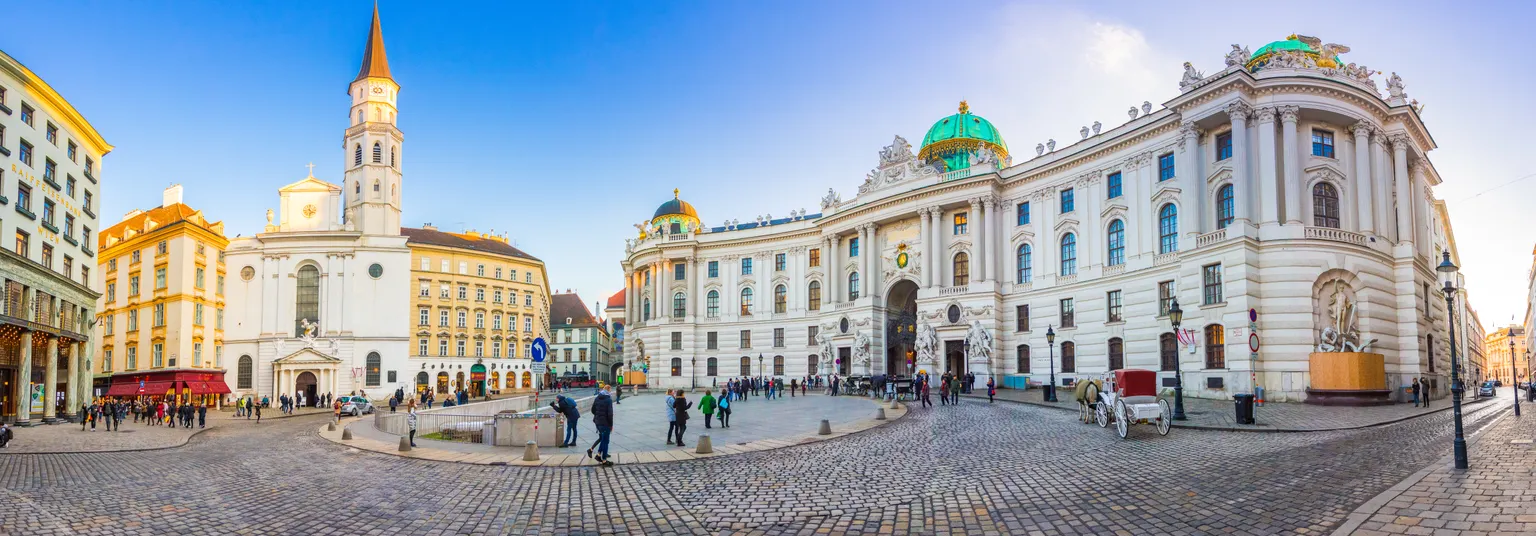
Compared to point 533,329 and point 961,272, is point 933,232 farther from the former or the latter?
point 533,329

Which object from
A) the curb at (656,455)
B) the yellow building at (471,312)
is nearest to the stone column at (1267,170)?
the curb at (656,455)

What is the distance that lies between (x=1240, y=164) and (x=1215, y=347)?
8.19 meters

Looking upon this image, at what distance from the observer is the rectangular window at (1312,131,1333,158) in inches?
1481

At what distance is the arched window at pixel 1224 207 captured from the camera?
38.3 m

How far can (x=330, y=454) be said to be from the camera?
66.8ft

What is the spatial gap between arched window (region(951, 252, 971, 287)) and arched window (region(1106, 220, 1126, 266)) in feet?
33.5

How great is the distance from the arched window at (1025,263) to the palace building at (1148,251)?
0.52ft

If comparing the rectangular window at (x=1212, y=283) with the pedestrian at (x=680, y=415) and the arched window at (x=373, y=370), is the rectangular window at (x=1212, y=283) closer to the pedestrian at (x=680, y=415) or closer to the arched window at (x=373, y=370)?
the pedestrian at (x=680, y=415)

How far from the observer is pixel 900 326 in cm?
6091

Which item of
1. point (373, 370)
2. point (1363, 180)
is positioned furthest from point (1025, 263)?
point (373, 370)

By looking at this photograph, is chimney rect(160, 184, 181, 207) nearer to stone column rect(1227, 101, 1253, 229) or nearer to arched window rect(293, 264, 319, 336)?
arched window rect(293, 264, 319, 336)

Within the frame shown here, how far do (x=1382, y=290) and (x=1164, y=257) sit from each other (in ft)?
29.3

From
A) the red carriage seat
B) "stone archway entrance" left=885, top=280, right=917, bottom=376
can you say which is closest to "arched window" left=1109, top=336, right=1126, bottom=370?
"stone archway entrance" left=885, top=280, right=917, bottom=376

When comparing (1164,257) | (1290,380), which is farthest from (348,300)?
(1290,380)
